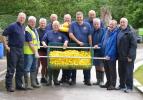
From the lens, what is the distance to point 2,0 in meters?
33.9

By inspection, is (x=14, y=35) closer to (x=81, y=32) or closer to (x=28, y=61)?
(x=28, y=61)

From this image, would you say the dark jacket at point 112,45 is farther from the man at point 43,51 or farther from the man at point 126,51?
the man at point 43,51

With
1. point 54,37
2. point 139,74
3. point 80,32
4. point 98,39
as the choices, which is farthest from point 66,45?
point 139,74

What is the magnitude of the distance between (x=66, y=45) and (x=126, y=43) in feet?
6.15

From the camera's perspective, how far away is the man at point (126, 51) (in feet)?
50.6

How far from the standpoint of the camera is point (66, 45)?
642 inches

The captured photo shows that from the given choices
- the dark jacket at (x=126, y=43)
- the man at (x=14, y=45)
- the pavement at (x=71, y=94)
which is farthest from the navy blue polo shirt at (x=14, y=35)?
the dark jacket at (x=126, y=43)

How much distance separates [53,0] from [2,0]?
9.93 m

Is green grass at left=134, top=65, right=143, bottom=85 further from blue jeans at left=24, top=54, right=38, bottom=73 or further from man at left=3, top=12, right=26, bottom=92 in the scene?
man at left=3, top=12, right=26, bottom=92

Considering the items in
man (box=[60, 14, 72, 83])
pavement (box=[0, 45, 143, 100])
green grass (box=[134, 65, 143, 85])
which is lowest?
green grass (box=[134, 65, 143, 85])

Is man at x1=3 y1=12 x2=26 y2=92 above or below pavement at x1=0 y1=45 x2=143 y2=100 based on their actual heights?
above

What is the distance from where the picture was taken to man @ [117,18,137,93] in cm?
1542

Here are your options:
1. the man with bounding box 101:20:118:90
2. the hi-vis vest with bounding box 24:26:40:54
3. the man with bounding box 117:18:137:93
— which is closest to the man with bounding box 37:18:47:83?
the hi-vis vest with bounding box 24:26:40:54

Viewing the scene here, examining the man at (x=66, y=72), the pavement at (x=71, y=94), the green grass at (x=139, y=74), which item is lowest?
the green grass at (x=139, y=74)
